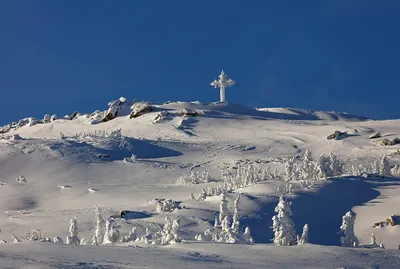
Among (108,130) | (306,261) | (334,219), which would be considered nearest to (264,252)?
(306,261)

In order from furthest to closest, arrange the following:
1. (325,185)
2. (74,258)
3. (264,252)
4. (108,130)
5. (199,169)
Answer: (108,130) → (199,169) → (325,185) → (264,252) → (74,258)

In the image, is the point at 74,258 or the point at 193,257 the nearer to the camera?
the point at 74,258

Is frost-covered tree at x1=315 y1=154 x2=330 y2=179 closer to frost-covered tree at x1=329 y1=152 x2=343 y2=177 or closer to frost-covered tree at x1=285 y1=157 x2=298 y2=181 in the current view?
frost-covered tree at x1=329 y1=152 x2=343 y2=177

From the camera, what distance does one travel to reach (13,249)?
17.4 meters

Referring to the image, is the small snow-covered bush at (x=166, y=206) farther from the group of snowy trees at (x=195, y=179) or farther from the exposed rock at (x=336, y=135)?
the exposed rock at (x=336, y=135)

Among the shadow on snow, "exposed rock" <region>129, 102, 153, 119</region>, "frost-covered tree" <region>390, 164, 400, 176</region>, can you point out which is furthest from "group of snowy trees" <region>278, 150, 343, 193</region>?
"exposed rock" <region>129, 102, 153, 119</region>

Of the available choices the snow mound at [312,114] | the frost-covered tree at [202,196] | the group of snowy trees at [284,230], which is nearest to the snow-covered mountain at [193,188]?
the frost-covered tree at [202,196]

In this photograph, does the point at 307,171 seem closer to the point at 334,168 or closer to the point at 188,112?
the point at 334,168

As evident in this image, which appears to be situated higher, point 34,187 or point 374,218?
point 34,187

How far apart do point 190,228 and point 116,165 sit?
25.3m

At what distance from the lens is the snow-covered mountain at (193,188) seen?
62.2ft

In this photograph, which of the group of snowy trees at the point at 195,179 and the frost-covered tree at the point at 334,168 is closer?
the frost-covered tree at the point at 334,168

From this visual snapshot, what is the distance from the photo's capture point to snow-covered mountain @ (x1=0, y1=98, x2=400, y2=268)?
747 inches

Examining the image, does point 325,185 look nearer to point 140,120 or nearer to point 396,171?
point 396,171
